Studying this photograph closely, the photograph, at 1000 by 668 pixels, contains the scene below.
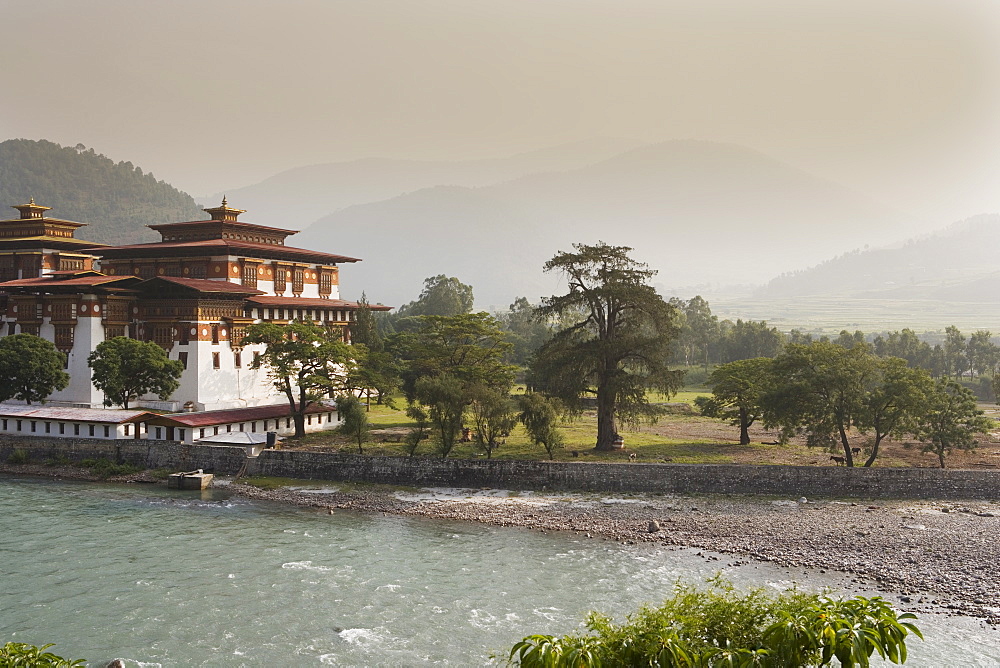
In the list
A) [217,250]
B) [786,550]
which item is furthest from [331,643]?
[217,250]

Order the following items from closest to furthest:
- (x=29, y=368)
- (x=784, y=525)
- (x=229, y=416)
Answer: (x=784, y=525) < (x=229, y=416) < (x=29, y=368)

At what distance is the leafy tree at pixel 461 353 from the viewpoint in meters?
51.9

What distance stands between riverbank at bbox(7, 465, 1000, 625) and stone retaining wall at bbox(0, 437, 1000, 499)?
96 cm

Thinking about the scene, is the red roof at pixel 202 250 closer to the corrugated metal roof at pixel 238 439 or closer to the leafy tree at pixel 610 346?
the corrugated metal roof at pixel 238 439

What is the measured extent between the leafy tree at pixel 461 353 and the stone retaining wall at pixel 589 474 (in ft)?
30.3

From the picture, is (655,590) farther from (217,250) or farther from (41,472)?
(217,250)

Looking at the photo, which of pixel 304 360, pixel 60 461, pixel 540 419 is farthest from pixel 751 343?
pixel 60 461

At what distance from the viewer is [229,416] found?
166 ft

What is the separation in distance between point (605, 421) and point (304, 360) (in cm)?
1852

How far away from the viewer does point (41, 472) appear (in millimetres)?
45812

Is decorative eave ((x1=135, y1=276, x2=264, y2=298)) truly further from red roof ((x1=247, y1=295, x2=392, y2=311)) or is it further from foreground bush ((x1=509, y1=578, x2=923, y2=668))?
foreground bush ((x1=509, y1=578, x2=923, y2=668))

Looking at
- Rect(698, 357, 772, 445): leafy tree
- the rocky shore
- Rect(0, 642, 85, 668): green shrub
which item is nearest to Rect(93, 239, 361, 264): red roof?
the rocky shore

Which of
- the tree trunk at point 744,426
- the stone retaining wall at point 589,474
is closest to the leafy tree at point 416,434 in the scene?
the stone retaining wall at point 589,474

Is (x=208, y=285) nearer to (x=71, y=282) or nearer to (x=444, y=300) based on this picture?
(x=71, y=282)
